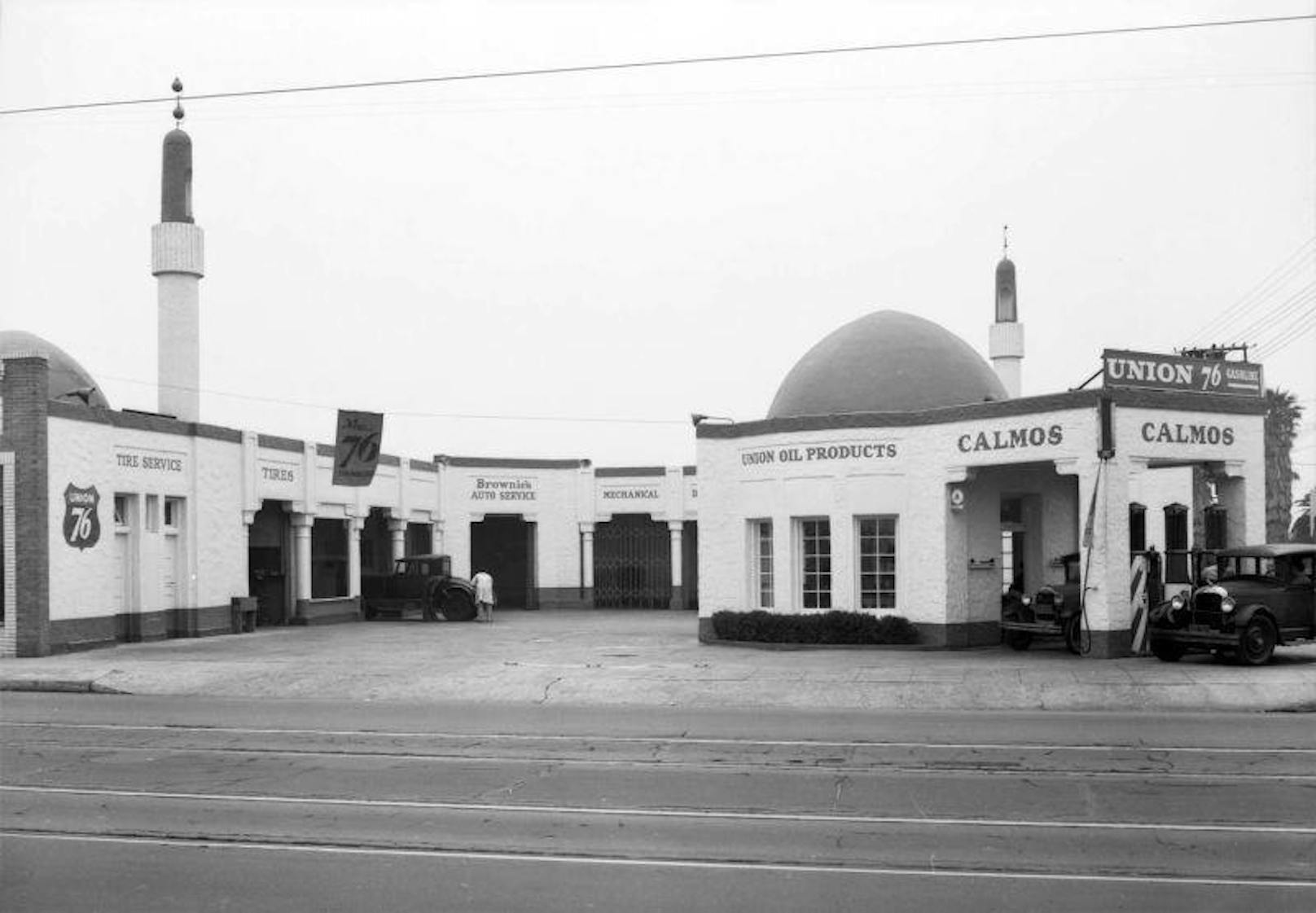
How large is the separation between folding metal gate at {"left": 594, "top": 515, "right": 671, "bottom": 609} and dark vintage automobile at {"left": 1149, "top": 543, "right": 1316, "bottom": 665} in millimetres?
26922

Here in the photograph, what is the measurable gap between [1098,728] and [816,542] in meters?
12.8

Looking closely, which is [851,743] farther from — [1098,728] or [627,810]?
[627,810]

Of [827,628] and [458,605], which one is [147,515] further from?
[827,628]

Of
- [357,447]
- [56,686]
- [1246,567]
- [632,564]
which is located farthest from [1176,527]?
[56,686]

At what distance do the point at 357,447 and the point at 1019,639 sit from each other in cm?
1950

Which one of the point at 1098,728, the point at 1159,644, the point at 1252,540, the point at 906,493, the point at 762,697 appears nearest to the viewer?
the point at 1098,728

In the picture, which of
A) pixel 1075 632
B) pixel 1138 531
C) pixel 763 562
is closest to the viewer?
pixel 1075 632

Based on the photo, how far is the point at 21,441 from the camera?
27281mm

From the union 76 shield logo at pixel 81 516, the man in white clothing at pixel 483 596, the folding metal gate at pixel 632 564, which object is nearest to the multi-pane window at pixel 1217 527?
the man in white clothing at pixel 483 596

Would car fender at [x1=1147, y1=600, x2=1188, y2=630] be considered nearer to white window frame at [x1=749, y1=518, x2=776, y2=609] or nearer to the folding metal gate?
white window frame at [x1=749, y1=518, x2=776, y2=609]

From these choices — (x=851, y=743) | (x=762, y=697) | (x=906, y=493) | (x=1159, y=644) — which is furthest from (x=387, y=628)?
(x=851, y=743)

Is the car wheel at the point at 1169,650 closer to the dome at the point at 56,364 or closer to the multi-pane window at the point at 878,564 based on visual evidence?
the multi-pane window at the point at 878,564

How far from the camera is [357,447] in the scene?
38.3 m

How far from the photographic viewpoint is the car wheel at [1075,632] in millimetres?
24906
